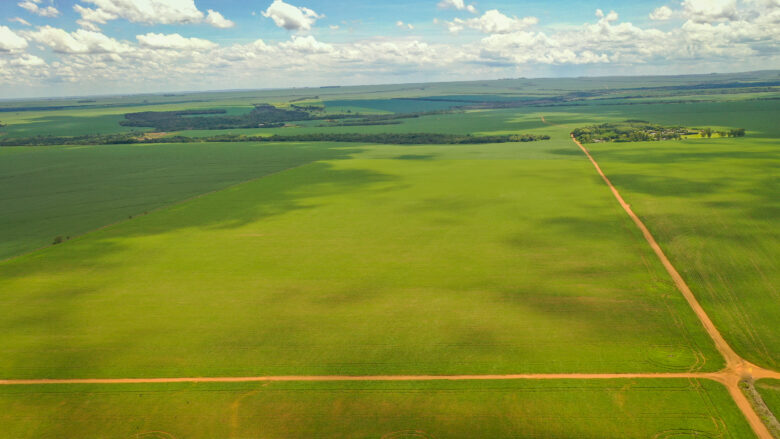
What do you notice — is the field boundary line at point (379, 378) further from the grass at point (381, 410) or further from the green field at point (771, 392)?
the green field at point (771, 392)

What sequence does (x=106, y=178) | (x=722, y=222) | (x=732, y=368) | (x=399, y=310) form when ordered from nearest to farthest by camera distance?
1. (x=732, y=368)
2. (x=399, y=310)
3. (x=722, y=222)
4. (x=106, y=178)

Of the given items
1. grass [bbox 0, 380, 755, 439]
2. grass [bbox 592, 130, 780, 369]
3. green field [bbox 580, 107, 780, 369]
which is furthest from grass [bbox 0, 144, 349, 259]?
green field [bbox 580, 107, 780, 369]

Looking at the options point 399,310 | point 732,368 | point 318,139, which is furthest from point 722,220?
point 318,139

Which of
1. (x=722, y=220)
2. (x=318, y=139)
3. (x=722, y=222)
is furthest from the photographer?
(x=318, y=139)

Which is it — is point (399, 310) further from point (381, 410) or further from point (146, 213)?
point (146, 213)

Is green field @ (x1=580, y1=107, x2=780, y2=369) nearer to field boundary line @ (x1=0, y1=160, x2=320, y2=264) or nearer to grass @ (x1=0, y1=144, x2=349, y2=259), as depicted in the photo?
field boundary line @ (x1=0, y1=160, x2=320, y2=264)

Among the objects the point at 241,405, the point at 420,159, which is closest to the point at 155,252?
the point at 241,405

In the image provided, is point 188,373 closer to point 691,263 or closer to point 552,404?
point 552,404
